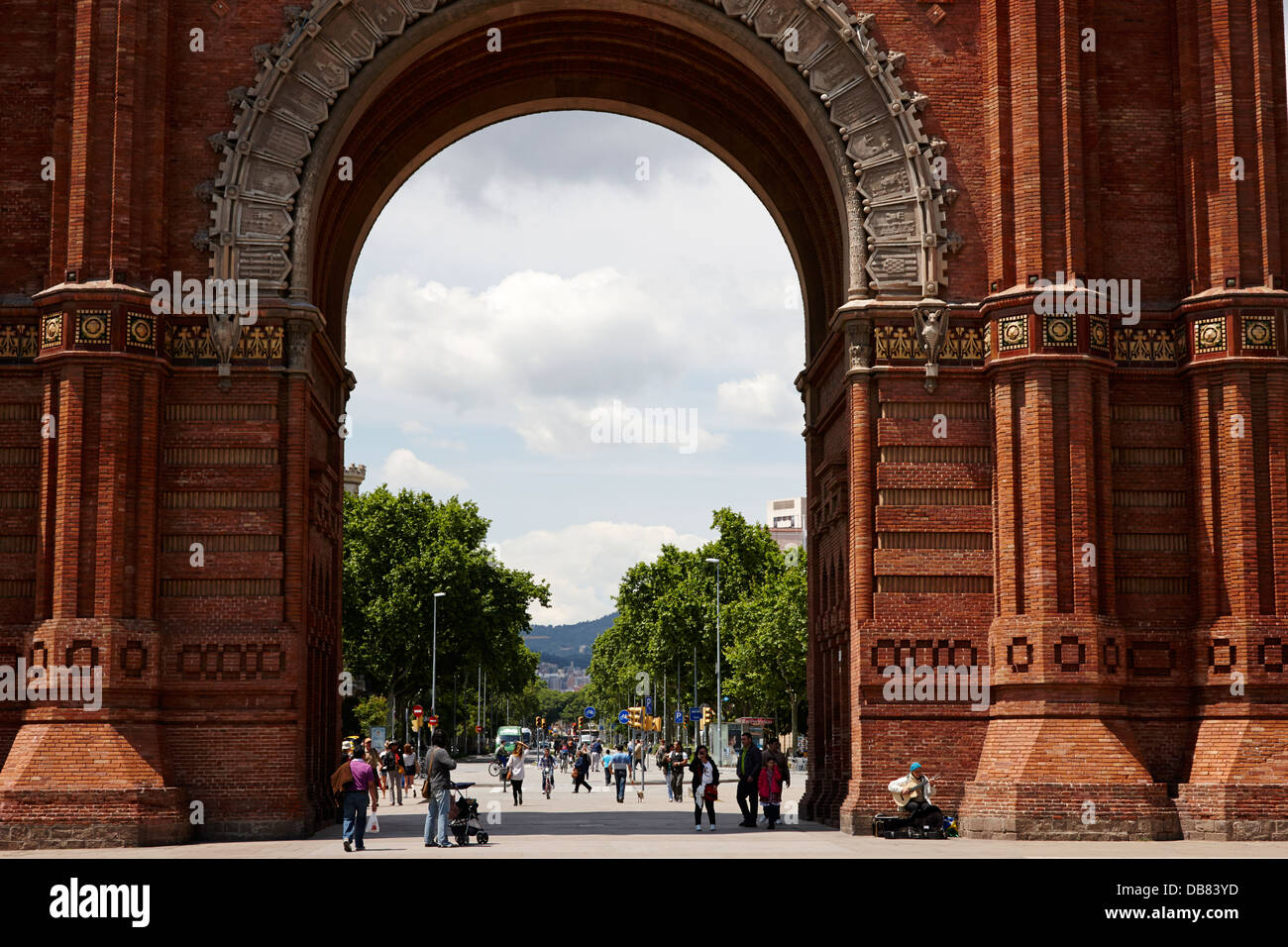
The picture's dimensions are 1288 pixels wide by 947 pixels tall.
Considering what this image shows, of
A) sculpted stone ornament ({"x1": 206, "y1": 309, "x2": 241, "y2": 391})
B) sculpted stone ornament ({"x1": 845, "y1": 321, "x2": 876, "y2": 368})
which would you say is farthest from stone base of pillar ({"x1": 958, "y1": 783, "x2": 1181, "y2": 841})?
sculpted stone ornament ({"x1": 206, "y1": 309, "x2": 241, "y2": 391})

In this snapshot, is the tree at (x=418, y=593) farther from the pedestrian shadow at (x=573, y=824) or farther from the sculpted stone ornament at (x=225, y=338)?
the sculpted stone ornament at (x=225, y=338)

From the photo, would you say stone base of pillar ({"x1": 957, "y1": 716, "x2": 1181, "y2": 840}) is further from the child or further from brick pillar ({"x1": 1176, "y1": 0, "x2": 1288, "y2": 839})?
the child

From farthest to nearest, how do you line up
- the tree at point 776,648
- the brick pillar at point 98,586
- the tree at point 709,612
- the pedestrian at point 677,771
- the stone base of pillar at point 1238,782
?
the tree at point 709,612
the tree at point 776,648
the pedestrian at point 677,771
the stone base of pillar at point 1238,782
the brick pillar at point 98,586

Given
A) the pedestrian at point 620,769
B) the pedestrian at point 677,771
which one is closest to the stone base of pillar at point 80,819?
the pedestrian at point 677,771

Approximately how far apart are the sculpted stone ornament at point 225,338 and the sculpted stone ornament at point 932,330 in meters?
12.4

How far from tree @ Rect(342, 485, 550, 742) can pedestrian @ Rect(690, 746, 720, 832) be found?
53165mm

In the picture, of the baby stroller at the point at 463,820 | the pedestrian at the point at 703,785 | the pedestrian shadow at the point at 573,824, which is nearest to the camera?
the baby stroller at the point at 463,820

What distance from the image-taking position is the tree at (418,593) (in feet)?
285

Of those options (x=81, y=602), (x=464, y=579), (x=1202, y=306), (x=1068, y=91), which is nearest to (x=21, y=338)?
(x=81, y=602)

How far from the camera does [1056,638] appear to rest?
91.4 feet

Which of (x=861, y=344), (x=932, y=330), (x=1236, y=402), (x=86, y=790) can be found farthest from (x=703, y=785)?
(x=1236, y=402)

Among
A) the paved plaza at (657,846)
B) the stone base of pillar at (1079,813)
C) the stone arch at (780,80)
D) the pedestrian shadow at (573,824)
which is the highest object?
the stone arch at (780,80)

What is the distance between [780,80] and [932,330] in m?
5.75

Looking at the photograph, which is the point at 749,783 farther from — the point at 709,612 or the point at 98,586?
the point at 709,612
